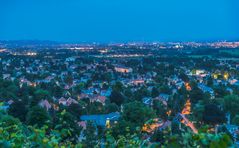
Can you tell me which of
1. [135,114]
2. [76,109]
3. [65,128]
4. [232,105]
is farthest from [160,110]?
[65,128]

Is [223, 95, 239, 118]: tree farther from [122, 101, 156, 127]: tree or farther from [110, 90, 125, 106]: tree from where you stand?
[110, 90, 125, 106]: tree

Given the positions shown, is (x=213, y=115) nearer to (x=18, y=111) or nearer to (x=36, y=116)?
(x=36, y=116)

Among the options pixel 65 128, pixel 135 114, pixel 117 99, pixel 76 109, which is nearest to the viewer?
pixel 65 128

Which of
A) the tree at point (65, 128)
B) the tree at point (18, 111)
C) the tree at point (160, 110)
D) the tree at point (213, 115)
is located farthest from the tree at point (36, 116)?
the tree at point (213, 115)

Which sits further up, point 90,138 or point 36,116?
point 90,138

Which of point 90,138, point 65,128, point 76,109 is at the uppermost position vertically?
point 65,128

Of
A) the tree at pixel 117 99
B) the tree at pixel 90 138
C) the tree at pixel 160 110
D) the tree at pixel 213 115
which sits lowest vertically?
the tree at pixel 117 99

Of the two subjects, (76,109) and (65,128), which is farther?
(76,109)

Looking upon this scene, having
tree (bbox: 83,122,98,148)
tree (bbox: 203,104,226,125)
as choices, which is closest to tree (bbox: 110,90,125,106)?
tree (bbox: 203,104,226,125)

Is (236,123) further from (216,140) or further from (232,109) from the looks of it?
(216,140)

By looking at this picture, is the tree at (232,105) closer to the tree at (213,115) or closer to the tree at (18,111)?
the tree at (213,115)

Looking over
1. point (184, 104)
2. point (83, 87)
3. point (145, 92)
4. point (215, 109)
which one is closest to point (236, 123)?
point (215, 109)

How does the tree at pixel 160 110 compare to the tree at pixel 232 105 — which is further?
the tree at pixel 232 105
